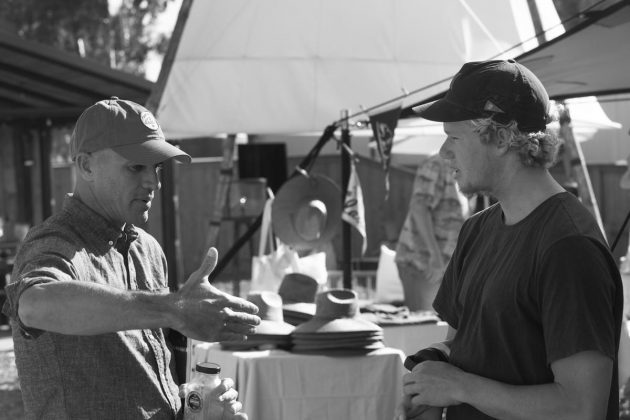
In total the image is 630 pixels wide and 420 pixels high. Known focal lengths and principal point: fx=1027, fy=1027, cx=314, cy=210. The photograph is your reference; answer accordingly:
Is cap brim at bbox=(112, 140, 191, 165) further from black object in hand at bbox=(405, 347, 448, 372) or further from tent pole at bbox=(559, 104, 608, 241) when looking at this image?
tent pole at bbox=(559, 104, 608, 241)

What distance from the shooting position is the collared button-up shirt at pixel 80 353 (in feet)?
7.39

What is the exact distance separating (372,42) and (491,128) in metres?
5.69

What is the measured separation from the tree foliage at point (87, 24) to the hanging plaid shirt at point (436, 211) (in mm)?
8517

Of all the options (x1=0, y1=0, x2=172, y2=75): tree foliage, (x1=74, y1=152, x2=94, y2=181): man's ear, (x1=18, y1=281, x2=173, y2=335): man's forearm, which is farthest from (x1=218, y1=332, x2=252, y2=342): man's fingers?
(x1=0, y1=0, x2=172, y2=75): tree foliage

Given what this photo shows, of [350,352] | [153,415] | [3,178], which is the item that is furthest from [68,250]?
[3,178]

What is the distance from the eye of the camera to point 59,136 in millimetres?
22375

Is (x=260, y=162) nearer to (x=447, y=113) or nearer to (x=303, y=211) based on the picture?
(x=303, y=211)

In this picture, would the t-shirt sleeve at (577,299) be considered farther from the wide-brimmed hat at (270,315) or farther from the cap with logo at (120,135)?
the wide-brimmed hat at (270,315)

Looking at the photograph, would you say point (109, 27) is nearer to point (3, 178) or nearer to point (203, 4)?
point (3, 178)

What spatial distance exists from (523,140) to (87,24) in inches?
661

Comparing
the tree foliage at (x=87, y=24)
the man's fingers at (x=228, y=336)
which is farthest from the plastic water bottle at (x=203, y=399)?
the tree foliage at (x=87, y=24)

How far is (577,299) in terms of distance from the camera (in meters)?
2.01

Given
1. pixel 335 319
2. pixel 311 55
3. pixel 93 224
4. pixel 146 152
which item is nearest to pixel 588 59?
pixel 335 319

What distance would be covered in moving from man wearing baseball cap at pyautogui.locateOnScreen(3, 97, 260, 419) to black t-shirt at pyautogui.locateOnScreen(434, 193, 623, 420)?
51 cm
